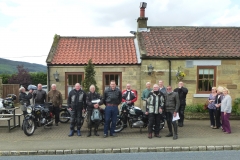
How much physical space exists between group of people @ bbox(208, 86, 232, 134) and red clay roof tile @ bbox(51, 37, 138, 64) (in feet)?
16.3

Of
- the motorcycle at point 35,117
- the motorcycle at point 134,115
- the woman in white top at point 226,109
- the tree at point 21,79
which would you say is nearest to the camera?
the motorcycle at point 35,117

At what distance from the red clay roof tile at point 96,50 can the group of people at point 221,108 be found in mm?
4953

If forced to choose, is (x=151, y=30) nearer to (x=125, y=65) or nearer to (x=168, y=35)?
(x=168, y=35)

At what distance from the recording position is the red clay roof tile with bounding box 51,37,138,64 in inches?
566

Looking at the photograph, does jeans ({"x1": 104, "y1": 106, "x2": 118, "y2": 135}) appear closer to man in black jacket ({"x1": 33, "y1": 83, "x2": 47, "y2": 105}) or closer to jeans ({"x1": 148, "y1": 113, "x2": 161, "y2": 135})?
jeans ({"x1": 148, "y1": 113, "x2": 161, "y2": 135})

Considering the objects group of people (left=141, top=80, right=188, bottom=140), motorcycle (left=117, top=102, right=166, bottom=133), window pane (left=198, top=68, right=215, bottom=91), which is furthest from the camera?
window pane (left=198, top=68, right=215, bottom=91)

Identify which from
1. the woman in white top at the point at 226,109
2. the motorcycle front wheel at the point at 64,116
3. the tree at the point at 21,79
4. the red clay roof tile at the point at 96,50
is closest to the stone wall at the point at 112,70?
the red clay roof tile at the point at 96,50

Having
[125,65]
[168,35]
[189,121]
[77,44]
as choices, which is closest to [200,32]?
[168,35]

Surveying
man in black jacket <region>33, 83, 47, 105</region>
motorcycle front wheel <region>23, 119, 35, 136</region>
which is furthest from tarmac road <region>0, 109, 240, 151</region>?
man in black jacket <region>33, 83, 47, 105</region>

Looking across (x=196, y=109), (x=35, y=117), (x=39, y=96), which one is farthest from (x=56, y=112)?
(x=196, y=109)

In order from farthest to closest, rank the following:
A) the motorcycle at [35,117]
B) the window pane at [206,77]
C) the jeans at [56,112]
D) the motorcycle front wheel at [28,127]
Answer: the window pane at [206,77]
the jeans at [56,112]
the motorcycle at [35,117]
the motorcycle front wheel at [28,127]

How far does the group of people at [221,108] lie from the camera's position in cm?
958

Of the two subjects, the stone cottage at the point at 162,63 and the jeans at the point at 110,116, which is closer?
the jeans at the point at 110,116

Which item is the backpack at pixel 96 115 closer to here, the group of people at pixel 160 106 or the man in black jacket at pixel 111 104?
the man in black jacket at pixel 111 104
